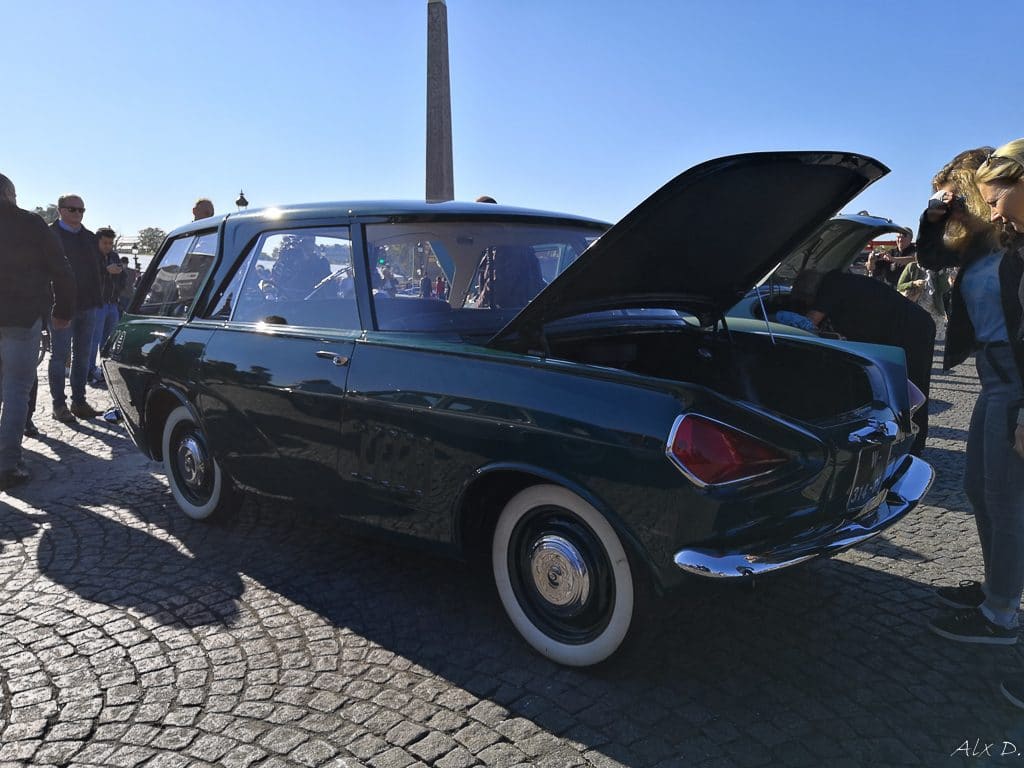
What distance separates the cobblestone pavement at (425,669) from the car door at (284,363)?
39cm

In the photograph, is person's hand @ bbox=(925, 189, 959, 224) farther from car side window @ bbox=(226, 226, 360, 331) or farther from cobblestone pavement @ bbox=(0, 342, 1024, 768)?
car side window @ bbox=(226, 226, 360, 331)

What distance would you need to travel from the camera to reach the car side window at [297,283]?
344 cm

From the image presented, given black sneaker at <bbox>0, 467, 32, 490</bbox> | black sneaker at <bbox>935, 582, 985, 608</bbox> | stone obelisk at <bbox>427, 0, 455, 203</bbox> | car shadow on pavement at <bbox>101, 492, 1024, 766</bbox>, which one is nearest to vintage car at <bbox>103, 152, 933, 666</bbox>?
car shadow on pavement at <bbox>101, 492, 1024, 766</bbox>

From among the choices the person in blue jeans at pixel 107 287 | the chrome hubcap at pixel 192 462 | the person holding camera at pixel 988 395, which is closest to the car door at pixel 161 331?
the chrome hubcap at pixel 192 462

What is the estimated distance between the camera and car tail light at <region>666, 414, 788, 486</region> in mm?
2316

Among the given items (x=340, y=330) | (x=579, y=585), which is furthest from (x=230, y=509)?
(x=579, y=585)

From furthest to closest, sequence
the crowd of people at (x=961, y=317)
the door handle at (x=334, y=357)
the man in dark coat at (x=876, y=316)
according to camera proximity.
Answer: the man in dark coat at (x=876, y=316) → the door handle at (x=334, y=357) → the crowd of people at (x=961, y=317)

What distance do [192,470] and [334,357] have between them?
1.61 m

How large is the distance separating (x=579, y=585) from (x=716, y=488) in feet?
2.13

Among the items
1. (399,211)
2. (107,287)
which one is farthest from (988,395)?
(107,287)

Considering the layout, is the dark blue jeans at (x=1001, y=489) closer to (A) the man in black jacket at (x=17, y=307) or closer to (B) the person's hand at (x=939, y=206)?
(B) the person's hand at (x=939, y=206)

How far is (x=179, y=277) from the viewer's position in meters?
4.62

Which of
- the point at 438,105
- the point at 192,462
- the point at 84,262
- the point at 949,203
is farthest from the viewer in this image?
the point at 438,105

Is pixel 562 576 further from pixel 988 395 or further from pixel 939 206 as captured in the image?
pixel 939 206
